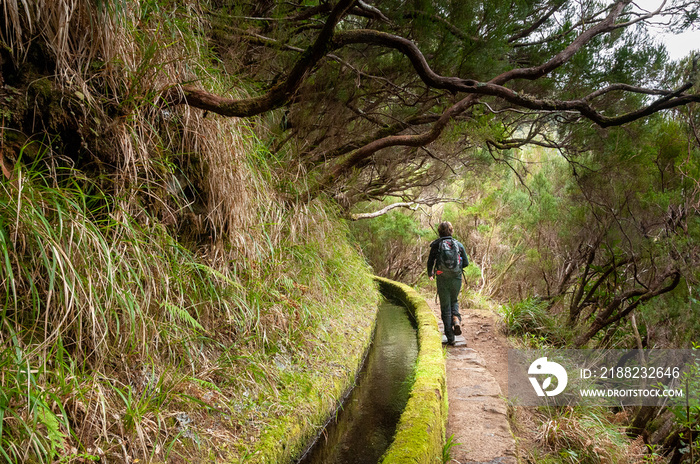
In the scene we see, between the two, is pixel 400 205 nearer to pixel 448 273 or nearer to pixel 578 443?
pixel 448 273

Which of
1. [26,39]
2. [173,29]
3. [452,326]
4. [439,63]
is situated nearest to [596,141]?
[439,63]

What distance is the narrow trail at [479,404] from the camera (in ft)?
8.44

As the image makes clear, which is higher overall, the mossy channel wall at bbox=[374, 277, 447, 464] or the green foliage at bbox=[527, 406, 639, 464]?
the mossy channel wall at bbox=[374, 277, 447, 464]

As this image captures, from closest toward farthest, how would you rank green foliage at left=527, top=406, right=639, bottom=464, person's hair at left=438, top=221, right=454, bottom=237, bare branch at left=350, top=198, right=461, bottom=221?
green foliage at left=527, top=406, right=639, bottom=464
person's hair at left=438, top=221, right=454, bottom=237
bare branch at left=350, top=198, right=461, bottom=221

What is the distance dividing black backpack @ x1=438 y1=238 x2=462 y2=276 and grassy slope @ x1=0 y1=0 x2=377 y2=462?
193 centimetres

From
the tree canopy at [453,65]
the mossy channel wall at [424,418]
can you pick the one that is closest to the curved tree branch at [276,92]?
the tree canopy at [453,65]

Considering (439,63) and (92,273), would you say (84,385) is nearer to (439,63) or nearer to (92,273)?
(92,273)

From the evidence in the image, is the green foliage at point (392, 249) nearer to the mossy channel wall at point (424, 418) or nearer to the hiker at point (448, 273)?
the hiker at point (448, 273)

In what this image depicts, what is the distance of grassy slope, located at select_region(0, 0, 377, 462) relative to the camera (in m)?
1.63

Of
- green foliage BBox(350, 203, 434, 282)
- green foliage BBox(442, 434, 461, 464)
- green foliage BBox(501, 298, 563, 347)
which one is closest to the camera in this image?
green foliage BBox(442, 434, 461, 464)

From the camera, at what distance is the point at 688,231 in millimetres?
4039

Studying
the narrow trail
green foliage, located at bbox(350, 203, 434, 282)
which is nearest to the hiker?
the narrow trail

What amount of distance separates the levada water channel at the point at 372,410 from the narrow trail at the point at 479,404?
473 millimetres

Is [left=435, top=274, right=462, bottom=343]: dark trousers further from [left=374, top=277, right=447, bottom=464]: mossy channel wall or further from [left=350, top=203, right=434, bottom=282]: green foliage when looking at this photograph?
[left=350, top=203, right=434, bottom=282]: green foliage
